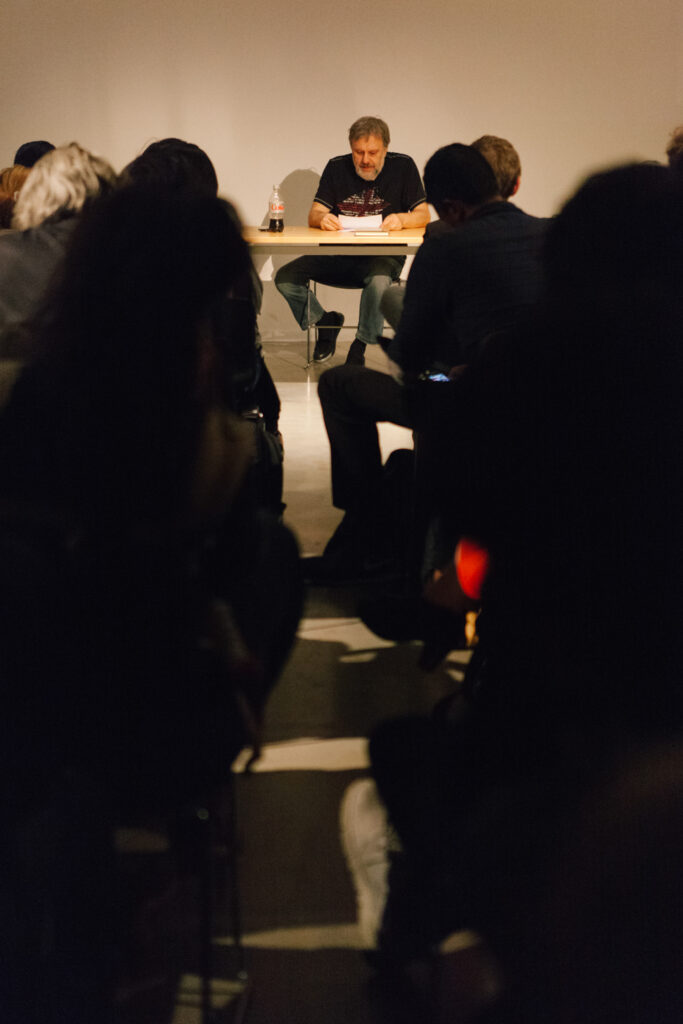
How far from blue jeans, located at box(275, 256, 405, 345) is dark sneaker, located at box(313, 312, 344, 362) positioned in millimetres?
198

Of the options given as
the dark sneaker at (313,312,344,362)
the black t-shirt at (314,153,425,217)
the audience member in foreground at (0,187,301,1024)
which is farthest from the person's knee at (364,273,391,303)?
the audience member in foreground at (0,187,301,1024)

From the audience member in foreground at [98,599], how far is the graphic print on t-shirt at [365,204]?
3840mm

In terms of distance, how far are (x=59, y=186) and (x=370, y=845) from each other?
1397 millimetres

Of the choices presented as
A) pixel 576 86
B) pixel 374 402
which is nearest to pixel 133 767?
pixel 374 402

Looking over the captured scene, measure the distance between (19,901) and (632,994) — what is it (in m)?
0.68

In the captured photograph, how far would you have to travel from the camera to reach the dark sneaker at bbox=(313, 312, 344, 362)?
16.3ft

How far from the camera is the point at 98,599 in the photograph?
A: 3.01ft

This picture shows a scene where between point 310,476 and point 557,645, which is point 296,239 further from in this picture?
point 557,645

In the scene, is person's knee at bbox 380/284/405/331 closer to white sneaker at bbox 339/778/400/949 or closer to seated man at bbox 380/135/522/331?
seated man at bbox 380/135/522/331

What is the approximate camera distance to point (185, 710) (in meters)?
0.97

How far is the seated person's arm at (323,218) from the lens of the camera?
427 cm

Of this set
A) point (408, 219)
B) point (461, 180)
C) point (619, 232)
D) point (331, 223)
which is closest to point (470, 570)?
point (619, 232)

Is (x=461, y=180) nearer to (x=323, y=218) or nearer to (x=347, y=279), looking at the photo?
(x=323, y=218)

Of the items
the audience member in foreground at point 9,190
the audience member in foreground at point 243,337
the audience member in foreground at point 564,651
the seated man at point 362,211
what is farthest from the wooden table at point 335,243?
the audience member in foreground at point 564,651
